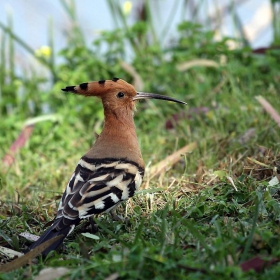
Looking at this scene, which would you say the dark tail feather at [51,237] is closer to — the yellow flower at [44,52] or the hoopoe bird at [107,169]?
the hoopoe bird at [107,169]

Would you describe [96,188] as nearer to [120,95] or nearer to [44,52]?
[120,95]

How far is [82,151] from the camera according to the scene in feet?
14.5

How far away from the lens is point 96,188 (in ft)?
8.89

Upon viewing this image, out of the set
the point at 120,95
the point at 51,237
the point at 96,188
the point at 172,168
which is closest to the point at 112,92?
the point at 120,95

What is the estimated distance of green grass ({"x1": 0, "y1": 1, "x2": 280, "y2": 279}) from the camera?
7.00 feet

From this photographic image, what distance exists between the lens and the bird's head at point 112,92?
10.4 ft

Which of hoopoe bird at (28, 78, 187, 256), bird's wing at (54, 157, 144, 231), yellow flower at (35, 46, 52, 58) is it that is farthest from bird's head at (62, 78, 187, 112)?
yellow flower at (35, 46, 52, 58)

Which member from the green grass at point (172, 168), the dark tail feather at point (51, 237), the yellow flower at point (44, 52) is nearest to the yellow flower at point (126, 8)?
the green grass at point (172, 168)

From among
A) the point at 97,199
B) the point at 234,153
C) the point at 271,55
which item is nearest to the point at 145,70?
the point at 271,55

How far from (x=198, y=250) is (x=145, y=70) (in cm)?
315

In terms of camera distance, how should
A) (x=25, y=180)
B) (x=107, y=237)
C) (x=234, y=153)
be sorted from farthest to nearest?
(x=25, y=180), (x=234, y=153), (x=107, y=237)

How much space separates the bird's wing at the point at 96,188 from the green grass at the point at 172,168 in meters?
0.11

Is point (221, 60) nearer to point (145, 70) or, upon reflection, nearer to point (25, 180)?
point (145, 70)

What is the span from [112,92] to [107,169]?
54 centimetres
